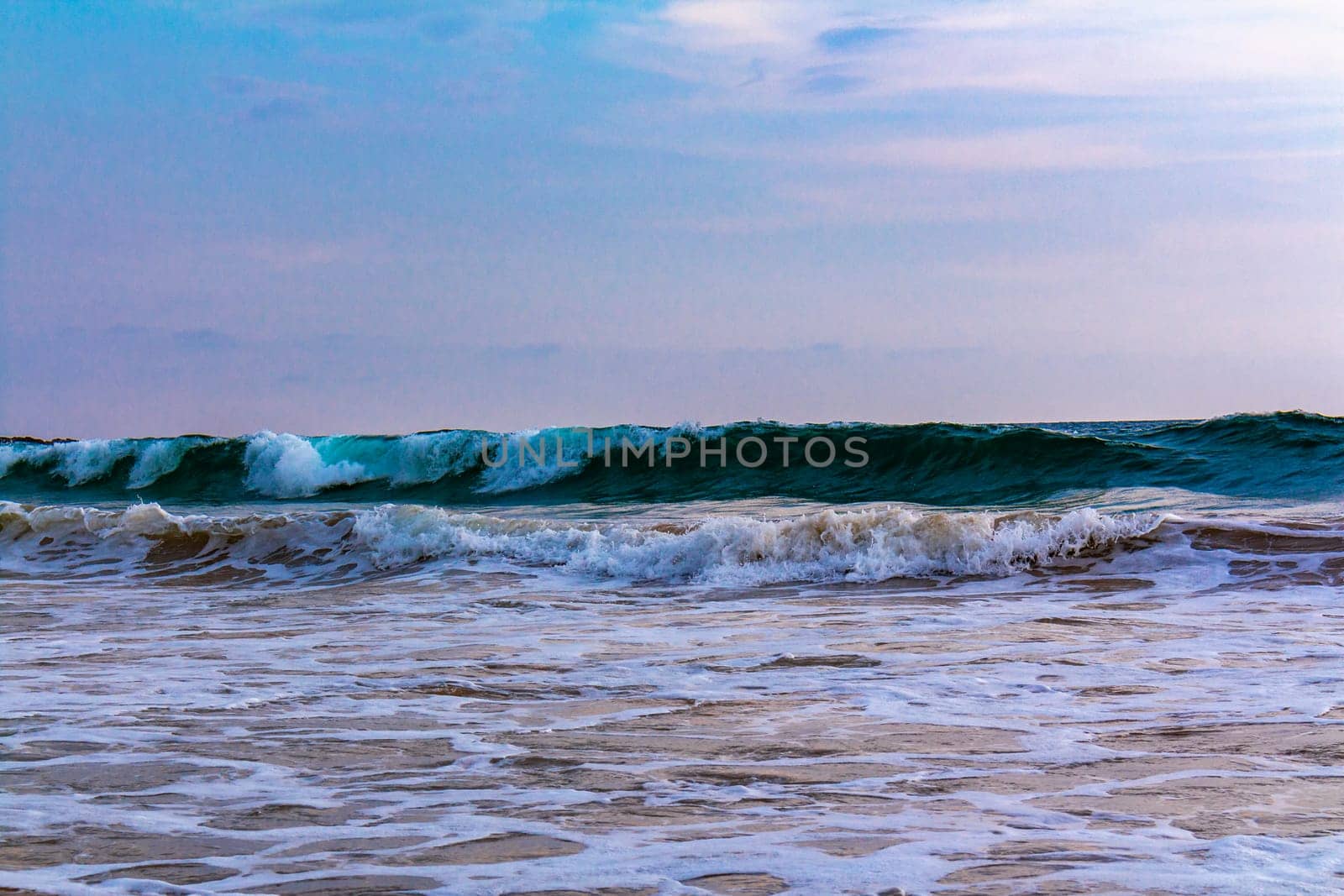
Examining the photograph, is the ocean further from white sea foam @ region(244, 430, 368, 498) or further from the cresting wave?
white sea foam @ region(244, 430, 368, 498)

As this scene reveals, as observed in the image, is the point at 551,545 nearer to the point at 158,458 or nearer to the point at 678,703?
the point at 678,703

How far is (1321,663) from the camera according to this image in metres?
5.12

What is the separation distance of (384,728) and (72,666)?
2278 millimetres

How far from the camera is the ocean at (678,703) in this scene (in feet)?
9.19

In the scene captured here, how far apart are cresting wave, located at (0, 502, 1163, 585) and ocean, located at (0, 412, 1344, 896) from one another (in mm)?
36

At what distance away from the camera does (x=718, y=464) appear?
61.3 feet

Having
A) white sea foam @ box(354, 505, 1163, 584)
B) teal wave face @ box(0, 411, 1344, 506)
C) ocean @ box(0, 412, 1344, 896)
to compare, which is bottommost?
ocean @ box(0, 412, 1344, 896)

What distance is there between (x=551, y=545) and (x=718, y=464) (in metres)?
8.85

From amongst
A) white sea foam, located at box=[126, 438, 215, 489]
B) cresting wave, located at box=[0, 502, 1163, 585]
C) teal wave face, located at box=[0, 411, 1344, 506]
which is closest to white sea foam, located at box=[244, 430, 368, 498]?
teal wave face, located at box=[0, 411, 1344, 506]

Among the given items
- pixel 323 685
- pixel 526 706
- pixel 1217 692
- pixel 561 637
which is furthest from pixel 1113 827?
pixel 561 637

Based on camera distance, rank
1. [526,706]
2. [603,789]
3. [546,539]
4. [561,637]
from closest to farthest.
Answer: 1. [603,789]
2. [526,706]
3. [561,637]
4. [546,539]

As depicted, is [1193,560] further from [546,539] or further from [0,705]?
[0,705]

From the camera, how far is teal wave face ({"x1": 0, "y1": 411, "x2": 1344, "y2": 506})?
1515 cm

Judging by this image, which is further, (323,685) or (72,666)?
(72,666)
